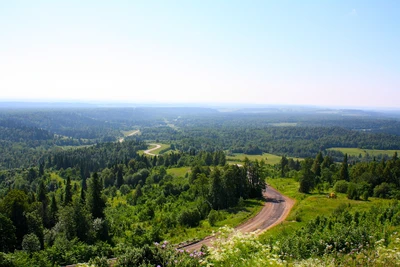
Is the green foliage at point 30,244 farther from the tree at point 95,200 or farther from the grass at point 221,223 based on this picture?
the grass at point 221,223

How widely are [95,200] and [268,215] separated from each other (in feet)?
108

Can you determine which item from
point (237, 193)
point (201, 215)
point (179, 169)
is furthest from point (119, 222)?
point (179, 169)

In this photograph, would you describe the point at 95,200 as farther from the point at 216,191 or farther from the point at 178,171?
the point at 178,171

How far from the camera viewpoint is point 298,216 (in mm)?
47844

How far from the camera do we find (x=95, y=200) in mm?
53531

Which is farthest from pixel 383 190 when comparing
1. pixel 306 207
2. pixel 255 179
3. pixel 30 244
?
pixel 30 244

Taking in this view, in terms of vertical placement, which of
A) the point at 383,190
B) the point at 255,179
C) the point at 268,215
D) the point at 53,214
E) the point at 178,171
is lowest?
the point at 178,171

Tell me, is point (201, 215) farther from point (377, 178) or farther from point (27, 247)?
point (377, 178)

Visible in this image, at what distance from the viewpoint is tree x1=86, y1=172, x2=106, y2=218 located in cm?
5300

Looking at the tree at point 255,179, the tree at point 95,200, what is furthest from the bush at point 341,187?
the tree at point 95,200

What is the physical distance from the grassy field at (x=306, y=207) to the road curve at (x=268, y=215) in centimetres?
183

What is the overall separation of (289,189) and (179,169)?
49.4 m

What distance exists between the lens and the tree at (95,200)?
174 ft

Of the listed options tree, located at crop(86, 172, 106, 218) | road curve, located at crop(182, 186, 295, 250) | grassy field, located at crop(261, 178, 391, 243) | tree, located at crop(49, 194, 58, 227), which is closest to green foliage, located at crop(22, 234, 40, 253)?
tree, located at crop(86, 172, 106, 218)
